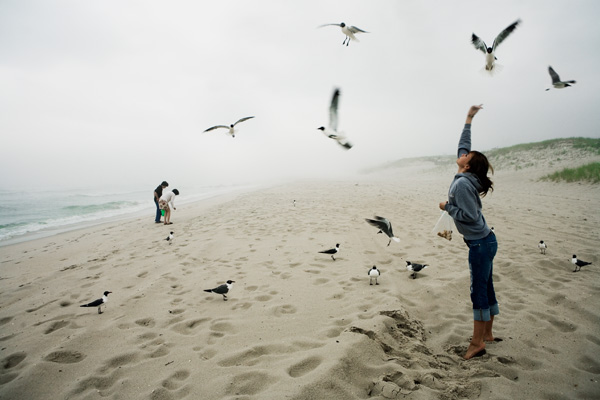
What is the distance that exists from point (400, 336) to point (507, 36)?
7486mm

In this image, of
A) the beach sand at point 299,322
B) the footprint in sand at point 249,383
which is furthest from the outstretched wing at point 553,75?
the footprint in sand at point 249,383

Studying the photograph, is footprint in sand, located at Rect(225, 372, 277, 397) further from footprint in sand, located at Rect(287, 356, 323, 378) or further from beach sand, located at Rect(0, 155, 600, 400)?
footprint in sand, located at Rect(287, 356, 323, 378)

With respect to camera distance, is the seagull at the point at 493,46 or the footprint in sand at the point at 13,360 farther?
the seagull at the point at 493,46

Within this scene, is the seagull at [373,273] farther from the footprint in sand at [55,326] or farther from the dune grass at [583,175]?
the dune grass at [583,175]

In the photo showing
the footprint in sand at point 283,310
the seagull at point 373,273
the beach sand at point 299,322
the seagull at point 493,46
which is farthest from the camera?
the seagull at point 493,46

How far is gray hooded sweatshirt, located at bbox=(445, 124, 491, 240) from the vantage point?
8.77 ft

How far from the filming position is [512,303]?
390 cm

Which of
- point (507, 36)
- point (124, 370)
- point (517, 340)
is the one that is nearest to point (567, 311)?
point (517, 340)

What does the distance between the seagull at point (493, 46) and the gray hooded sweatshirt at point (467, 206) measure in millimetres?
5108

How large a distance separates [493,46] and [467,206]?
6.02 meters

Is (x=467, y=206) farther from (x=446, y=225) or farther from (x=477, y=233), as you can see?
(x=446, y=225)

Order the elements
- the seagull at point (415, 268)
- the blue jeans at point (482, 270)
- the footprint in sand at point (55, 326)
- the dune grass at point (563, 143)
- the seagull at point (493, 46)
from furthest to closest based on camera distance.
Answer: the dune grass at point (563, 143), the seagull at point (493, 46), the seagull at point (415, 268), the footprint in sand at point (55, 326), the blue jeans at point (482, 270)

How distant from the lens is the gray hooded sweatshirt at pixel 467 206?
2.67m

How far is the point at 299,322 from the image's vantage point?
3570 millimetres
